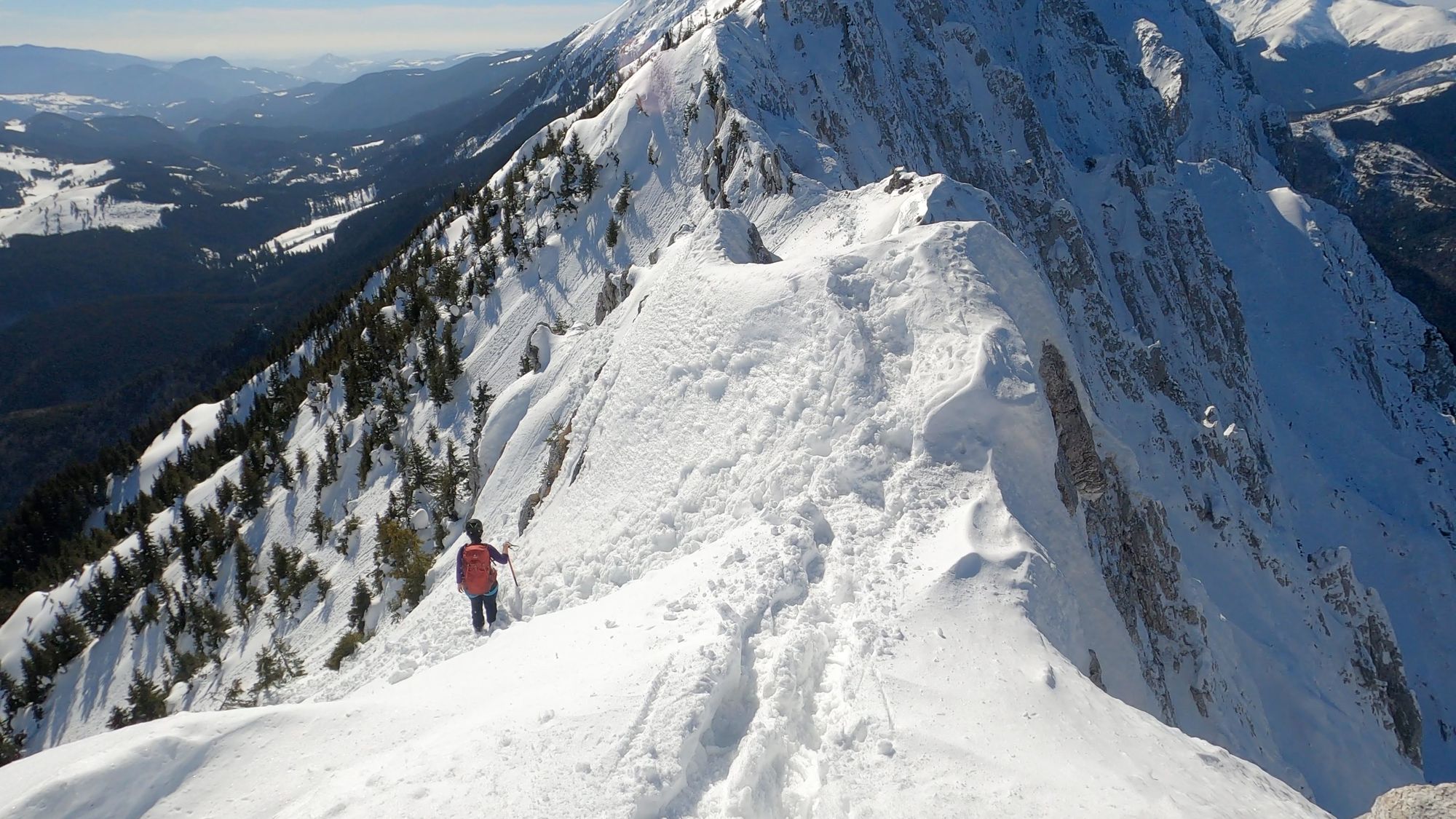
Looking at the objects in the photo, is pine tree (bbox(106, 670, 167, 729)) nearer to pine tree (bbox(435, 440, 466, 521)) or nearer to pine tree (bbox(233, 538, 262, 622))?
pine tree (bbox(233, 538, 262, 622))

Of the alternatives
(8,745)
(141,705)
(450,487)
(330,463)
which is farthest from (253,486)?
(450,487)

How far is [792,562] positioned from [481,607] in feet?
19.1

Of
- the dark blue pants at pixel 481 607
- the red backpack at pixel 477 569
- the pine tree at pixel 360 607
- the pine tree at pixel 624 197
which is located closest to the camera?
the red backpack at pixel 477 569

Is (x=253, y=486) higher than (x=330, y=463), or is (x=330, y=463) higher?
(x=330, y=463)

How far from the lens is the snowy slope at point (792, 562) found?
21.8ft

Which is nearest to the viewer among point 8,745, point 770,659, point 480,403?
point 770,659

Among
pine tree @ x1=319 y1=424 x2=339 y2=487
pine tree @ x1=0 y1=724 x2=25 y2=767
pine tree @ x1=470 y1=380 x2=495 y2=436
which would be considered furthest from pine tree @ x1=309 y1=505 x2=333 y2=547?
pine tree @ x1=0 y1=724 x2=25 y2=767

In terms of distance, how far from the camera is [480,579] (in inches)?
456

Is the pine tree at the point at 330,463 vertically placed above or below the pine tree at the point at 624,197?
below

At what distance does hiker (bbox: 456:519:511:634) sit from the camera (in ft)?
37.6

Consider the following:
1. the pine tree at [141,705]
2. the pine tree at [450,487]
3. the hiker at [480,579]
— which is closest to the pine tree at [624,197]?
the pine tree at [450,487]

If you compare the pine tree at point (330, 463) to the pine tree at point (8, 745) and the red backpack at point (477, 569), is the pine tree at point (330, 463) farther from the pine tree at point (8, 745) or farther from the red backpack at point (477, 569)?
the red backpack at point (477, 569)

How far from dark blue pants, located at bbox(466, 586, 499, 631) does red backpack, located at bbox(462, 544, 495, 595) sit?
0.22 meters

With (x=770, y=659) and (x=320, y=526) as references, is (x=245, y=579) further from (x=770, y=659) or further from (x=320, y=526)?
(x=770, y=659)
